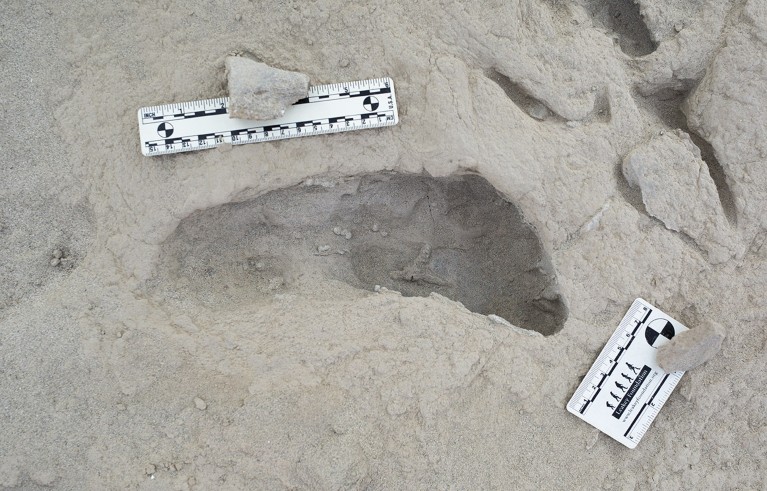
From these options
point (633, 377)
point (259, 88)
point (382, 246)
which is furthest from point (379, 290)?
point (633, 377)

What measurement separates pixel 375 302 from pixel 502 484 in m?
0.96

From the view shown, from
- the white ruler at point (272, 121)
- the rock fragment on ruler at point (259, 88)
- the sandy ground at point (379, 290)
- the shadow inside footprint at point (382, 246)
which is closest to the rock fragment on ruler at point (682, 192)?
the sandy ground at point (379, 290)

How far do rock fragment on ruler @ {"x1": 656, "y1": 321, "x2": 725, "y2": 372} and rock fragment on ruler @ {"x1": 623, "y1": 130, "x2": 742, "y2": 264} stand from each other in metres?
0.40

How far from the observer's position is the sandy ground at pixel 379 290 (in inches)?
94.1

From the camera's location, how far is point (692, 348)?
2.42 meters

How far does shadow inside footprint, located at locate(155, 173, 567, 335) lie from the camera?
9.06 ft

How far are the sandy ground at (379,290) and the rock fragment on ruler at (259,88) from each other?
0.56 ft

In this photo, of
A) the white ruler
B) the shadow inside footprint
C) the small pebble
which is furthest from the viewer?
the shadow inside footprint

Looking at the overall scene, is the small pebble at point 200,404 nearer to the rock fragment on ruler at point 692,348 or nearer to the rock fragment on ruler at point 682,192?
the rock fragment on ruler at point 692,348

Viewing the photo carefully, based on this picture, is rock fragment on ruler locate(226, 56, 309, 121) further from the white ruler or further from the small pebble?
the small pebble

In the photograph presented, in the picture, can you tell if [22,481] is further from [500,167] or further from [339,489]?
[500,167]

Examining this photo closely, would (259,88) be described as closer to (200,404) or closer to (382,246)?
(382,246)

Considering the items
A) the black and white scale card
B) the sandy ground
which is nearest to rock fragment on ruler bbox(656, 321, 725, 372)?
the black and white scale card

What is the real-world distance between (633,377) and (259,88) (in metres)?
2.11
